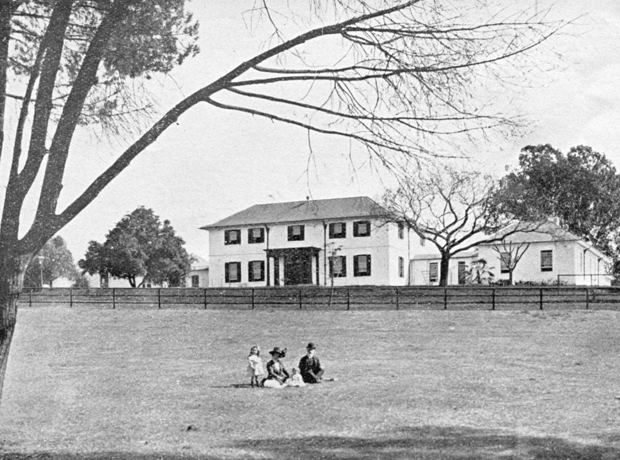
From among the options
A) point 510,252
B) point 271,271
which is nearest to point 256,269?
point 271,271

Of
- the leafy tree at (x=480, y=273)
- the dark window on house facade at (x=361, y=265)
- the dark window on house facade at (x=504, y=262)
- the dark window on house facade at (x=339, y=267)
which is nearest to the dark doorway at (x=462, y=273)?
the leafy tree at (x=480, y=273)

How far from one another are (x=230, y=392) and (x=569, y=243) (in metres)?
34.0

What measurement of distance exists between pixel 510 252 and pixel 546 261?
3.29 meters

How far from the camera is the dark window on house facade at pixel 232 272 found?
4880 cm

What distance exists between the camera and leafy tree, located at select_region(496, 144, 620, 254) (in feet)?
152

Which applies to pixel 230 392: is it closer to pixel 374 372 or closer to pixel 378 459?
pixel 374 372

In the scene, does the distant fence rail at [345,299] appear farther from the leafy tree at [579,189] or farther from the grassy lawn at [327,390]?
the leafy tree at [579,189]

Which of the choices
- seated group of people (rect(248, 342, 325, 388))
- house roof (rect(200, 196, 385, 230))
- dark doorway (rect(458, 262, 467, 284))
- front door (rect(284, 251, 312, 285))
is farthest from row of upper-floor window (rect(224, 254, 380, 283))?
seated group of people (rect(248, 342, 325, 388))

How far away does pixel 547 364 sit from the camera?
18.1 m

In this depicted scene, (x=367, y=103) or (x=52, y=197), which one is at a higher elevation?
(x=367, y=103)

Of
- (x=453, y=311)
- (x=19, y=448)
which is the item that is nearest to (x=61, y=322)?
(x=453, y=311)

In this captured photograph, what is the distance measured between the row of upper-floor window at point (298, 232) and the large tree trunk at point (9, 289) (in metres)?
38.6

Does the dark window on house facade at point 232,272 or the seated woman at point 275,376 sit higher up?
the dark window on house facade at point 232,272

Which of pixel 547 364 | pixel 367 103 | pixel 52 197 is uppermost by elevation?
pixel 367 103
